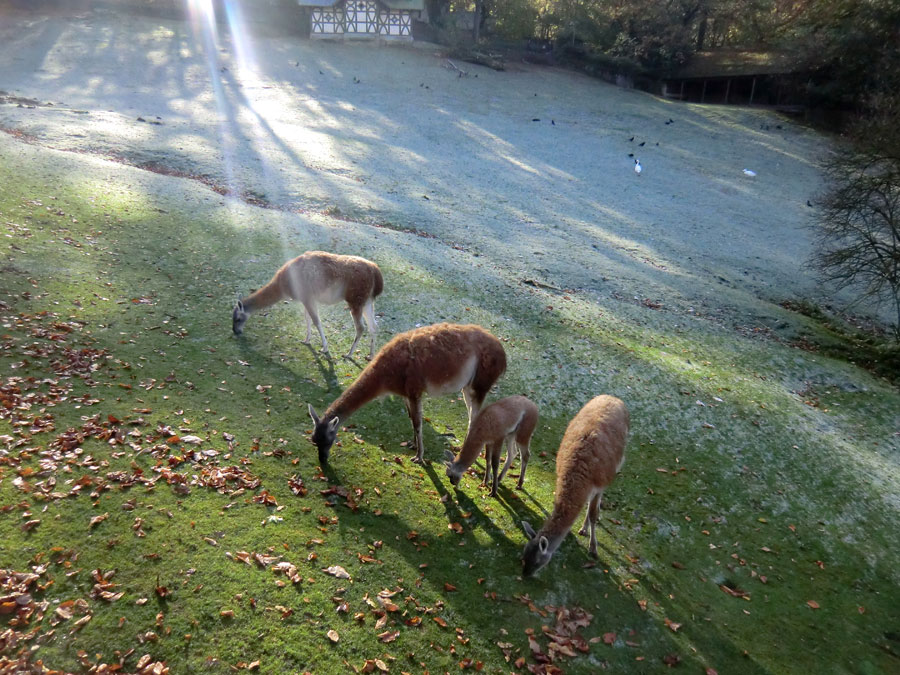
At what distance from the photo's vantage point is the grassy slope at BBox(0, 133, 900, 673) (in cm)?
588

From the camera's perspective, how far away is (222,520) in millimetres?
6734

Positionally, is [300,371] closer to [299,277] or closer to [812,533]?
[299,277]

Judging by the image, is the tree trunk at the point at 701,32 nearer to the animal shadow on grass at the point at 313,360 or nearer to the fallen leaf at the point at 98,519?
the animal shadow on grass at the point at 313,360

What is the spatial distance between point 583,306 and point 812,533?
9.27 meters

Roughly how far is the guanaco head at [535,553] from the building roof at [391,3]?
6912cm

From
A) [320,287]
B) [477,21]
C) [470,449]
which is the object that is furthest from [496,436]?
[477,21]

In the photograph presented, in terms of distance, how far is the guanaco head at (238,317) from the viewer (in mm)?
11508

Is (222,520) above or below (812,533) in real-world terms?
above

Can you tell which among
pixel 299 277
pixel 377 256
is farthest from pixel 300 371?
pixel 377 256

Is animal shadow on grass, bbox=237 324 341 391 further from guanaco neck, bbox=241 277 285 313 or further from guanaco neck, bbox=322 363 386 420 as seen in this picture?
guanaco neck, bbox=322 363 386 420

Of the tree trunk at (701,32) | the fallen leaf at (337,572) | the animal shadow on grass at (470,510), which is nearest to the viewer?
the fallen leaf at (337,572)

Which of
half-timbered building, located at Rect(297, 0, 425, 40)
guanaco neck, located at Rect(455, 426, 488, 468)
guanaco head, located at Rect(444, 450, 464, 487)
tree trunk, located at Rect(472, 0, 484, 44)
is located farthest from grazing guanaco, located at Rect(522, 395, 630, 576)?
tree trunk, located at Rect(472, 0, 484, 44)

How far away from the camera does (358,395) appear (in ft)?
27.7

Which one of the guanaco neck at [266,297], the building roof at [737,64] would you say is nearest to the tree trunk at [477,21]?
the building roof at [737,64]
